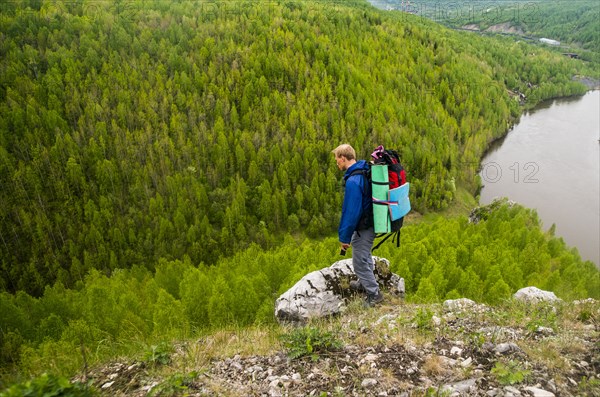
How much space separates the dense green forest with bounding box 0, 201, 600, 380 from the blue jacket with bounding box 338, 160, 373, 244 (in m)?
7.26

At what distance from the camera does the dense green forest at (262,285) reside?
2580 centimetres

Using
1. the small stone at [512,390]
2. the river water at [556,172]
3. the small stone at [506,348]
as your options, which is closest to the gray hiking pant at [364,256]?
the small stone at [506,348]

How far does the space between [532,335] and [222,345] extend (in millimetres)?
7413

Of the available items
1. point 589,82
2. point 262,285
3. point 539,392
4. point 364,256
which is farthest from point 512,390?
point 589,82

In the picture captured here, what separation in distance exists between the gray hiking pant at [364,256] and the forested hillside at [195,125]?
43.8 m

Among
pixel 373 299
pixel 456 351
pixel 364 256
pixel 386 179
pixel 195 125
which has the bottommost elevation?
pixel 195 125

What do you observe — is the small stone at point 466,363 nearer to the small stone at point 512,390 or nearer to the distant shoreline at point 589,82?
the small stone at point 512,390

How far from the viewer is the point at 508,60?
5369 inches

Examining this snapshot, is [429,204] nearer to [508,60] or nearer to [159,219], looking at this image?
[159,219]

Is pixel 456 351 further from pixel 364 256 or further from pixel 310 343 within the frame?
pixel 364 256

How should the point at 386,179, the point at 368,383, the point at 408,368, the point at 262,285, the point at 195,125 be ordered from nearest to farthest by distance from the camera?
the point at 368,383 → the point at 408,368 → the point at 386,179 → the point at 262,285 → the point at 195,125

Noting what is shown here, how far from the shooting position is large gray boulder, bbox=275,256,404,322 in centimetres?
1357

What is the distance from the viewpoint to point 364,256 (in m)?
11.6

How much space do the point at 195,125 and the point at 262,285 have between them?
49708 mm
